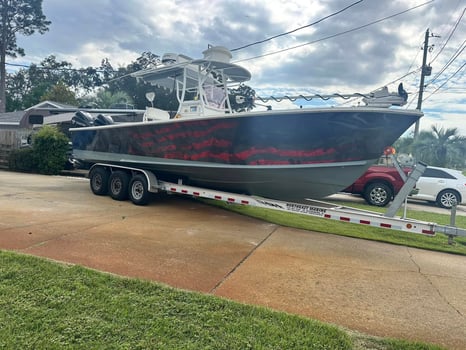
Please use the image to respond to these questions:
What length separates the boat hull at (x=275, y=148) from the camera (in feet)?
16.9

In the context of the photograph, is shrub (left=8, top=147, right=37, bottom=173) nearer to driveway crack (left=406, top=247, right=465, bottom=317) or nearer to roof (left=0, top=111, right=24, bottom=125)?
roof (left=0, top=111, right=24, bottom=125)

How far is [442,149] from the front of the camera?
17609mm

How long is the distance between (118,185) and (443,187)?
999 centimetres

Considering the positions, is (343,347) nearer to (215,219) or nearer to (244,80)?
(215,219)

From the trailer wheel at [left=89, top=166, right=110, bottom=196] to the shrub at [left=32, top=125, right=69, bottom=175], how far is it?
648cm

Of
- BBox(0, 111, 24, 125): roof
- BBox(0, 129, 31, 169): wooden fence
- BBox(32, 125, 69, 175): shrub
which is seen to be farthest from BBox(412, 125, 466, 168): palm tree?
BBox(0, 111, 24, 125): roof

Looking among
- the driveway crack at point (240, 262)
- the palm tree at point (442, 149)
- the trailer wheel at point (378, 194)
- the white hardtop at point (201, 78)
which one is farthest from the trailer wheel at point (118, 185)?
the palm tree at point (442, 149)

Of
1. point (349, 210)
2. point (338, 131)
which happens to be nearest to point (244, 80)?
point (338, 131)

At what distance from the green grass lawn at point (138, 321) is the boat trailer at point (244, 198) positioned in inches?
107

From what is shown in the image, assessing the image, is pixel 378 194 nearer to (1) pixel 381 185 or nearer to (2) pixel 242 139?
(1) pixel 381 185

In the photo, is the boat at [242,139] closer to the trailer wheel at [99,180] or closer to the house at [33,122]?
the trailer wheel at [99,180]

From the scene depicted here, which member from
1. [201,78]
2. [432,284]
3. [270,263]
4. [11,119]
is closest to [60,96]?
[11,119]

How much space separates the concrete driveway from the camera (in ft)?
9.56

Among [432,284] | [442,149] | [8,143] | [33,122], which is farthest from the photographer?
[33,122]
